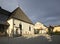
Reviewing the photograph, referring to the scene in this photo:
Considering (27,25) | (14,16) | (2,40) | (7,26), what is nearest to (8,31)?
(7,26)

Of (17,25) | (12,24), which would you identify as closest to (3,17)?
(12,24)

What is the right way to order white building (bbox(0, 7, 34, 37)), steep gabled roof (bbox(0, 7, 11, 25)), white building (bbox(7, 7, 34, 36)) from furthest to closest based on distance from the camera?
1. white building (bbox(7, 7, 34, 36))
2. white building (bbox(0, 7, 34, 37))
3. steep gabled roof (bbox(0, 7, 11, 25))

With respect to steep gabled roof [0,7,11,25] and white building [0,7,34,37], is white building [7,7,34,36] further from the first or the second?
steep gabled roof [0,7,11,25]

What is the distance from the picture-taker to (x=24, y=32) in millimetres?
30578

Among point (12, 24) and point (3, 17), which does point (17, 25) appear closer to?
point (12, 24)

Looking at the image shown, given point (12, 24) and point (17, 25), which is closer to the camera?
point (12, 24)

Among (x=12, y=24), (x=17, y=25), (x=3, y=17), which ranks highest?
(x=3, y=17)

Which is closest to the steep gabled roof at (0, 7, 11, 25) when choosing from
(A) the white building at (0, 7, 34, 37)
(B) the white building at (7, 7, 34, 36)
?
(A) the white building at (0, 7, 34, 37)

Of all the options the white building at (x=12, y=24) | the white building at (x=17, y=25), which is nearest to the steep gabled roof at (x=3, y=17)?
the white building at (x=12, y=24)

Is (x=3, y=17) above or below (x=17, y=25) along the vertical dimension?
above

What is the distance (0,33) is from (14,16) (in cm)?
536

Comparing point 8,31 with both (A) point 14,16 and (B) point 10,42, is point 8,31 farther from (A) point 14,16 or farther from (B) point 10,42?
(B) point 10,42

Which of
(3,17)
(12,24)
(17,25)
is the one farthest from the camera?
(17,25)

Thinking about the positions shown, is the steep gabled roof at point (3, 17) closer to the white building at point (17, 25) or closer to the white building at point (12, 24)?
the white building at point (12, 24)
